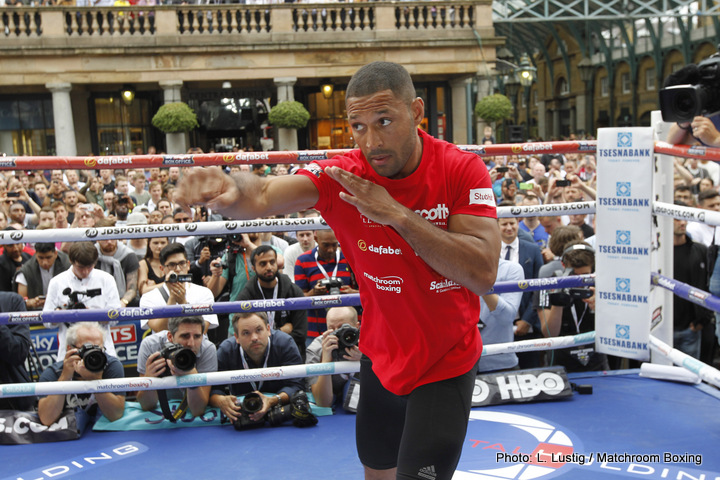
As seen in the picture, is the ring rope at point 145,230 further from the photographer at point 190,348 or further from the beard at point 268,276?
the beard at point 268,276

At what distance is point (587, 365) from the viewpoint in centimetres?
466

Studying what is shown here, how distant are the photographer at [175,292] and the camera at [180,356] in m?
0.70

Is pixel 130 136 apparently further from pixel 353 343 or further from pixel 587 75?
pixel 587 75

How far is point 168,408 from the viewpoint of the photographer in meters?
3.97

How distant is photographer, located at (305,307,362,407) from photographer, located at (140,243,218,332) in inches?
31.9

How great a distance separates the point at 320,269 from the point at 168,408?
5.79 ft

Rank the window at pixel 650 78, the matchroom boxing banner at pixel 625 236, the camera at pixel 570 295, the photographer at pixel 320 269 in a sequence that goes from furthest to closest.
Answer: the window at pixel 650 78, the photographer at pixel 320 269, the camera at pixel 570 295, the matchroom boxing banner at pixel 625 236

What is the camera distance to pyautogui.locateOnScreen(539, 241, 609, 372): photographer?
459cm

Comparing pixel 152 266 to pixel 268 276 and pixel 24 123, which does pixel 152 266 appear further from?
pixel 24 123

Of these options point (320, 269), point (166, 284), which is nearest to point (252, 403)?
point (166, 284)

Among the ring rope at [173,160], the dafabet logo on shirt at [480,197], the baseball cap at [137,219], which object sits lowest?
the baseball cap at [137,219]

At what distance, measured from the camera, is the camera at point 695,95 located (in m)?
3.14

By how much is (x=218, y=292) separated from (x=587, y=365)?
2877 mm

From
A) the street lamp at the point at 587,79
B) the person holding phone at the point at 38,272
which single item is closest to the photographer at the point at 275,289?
the person holding phone at the point at 38,272
